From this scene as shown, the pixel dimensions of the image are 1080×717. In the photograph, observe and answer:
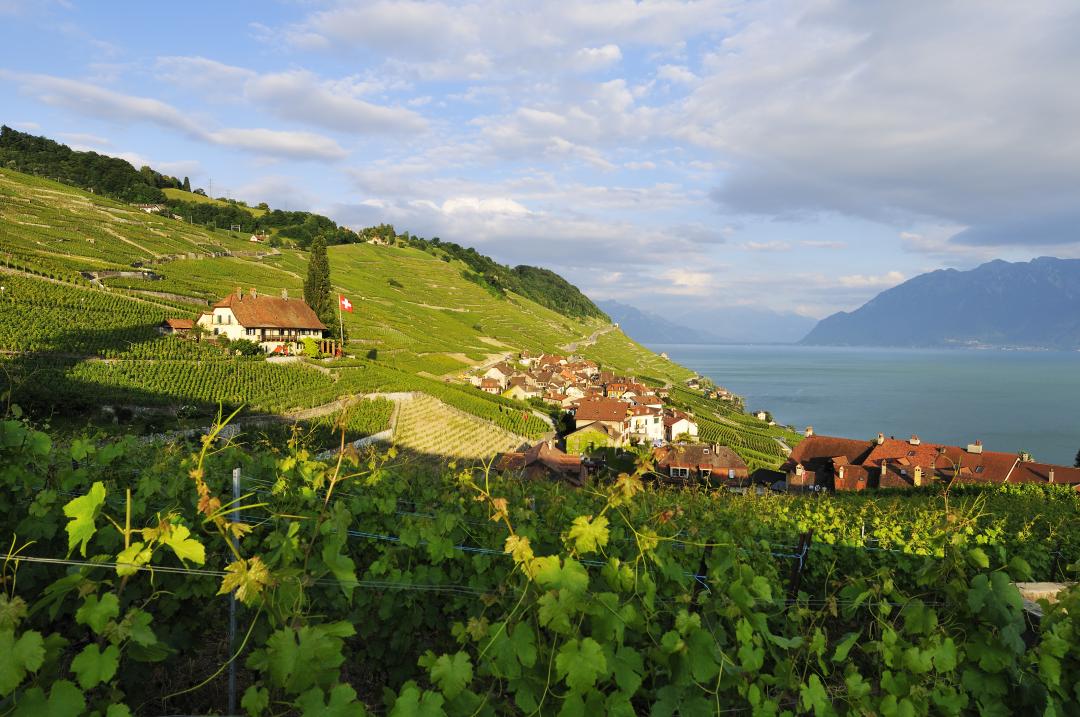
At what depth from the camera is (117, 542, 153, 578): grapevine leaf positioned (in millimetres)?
2182

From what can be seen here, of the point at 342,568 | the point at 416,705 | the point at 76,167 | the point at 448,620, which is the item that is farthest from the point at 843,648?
the point at 76,167

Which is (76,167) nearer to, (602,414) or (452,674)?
(602,414)

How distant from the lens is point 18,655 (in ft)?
5.60

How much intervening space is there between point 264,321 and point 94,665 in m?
64.5

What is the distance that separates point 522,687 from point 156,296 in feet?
246

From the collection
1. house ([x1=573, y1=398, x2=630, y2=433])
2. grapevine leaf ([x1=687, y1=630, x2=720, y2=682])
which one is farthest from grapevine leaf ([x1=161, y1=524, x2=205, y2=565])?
house ([x1=573, y1=398, x2=630, y2=433])

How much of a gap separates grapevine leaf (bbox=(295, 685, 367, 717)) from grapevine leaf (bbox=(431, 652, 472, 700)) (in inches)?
12.3

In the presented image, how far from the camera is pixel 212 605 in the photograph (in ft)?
12.1

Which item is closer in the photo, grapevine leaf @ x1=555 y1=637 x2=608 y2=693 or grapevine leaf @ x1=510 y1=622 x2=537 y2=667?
grapevine leaf @ x1=555 y1=637 x2=608 y2=693

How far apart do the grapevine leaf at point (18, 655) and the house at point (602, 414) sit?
57519mm

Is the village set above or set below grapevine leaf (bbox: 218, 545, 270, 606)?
below

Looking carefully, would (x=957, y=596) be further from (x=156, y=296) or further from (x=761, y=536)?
(x=156, y=296)

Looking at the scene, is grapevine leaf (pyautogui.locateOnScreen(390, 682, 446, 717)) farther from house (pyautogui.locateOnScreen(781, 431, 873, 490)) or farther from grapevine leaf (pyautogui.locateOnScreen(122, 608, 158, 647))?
house (pyautogui.locateOnScreen(781, 431, 873, 490))

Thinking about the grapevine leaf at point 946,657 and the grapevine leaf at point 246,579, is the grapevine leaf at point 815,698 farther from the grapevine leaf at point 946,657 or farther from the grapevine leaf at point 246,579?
the grapevine leaf at point 246,579
